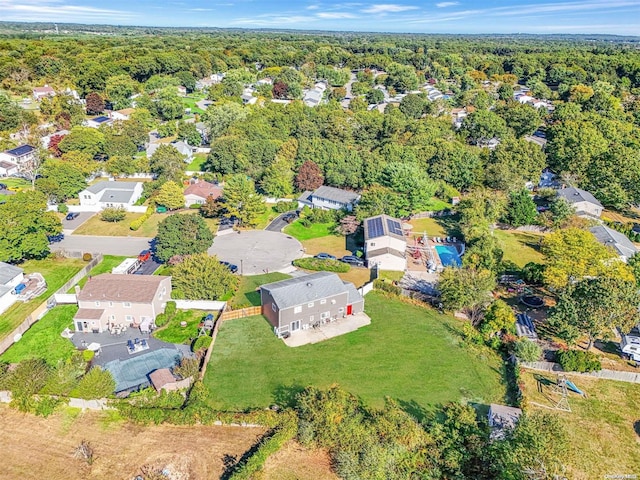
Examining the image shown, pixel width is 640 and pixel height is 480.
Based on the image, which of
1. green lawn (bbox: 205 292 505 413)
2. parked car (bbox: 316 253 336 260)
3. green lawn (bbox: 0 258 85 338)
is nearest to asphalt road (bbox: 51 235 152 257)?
green lawn (bbox: 0 258 85 338)

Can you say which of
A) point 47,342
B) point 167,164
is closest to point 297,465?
point 47,342

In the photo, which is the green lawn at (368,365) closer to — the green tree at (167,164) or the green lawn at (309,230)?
the green lawn at (309,230)

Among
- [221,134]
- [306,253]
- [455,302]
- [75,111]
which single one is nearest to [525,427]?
[455,302]

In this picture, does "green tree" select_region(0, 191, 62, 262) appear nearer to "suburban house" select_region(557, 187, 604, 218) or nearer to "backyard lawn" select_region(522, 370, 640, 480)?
"backyard lawn" select_region(522, 370, 640, 480)

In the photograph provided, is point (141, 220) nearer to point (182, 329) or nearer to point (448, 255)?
point (182, 329)

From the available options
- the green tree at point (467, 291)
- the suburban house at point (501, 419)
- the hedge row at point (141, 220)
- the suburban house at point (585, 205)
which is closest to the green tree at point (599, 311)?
the green tree at point (467, 291)

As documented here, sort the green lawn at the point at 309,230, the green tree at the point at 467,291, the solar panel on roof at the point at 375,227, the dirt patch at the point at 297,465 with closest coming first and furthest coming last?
the dirt patch at the point at 297,465 < the green tree at the point at 467,291 < the solar panel on roof at the point at 375,227 < the green lawn at the point at 309,230

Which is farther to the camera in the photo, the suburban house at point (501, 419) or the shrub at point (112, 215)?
the shrub at point (112, 215)
